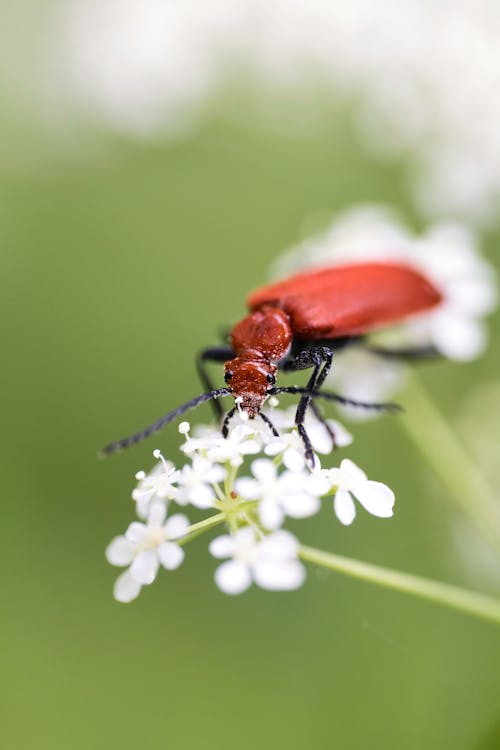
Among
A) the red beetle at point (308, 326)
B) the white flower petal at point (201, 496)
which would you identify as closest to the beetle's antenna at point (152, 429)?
the red beetle at point (308, 326)

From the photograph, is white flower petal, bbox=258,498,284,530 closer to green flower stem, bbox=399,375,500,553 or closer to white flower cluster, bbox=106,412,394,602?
white flower cluster, bbox=106,412,394,602

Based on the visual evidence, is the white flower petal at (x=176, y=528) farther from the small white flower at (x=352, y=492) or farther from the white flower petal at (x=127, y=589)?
the small white flower at (x=352, y=492)

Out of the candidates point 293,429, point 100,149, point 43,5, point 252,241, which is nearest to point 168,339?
point 252,241

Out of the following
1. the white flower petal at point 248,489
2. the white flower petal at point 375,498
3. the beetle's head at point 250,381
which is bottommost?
the white flower petal at point 375,498

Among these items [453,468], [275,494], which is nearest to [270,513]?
[275,494]

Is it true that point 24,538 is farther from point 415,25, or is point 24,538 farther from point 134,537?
point 415,25

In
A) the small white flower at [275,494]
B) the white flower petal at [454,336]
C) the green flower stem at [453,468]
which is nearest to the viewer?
the small white flower at [275,494]

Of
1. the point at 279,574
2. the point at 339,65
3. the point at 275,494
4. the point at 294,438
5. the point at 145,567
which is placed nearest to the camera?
the point at 279,574

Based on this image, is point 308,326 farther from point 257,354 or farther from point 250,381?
point 250,381
